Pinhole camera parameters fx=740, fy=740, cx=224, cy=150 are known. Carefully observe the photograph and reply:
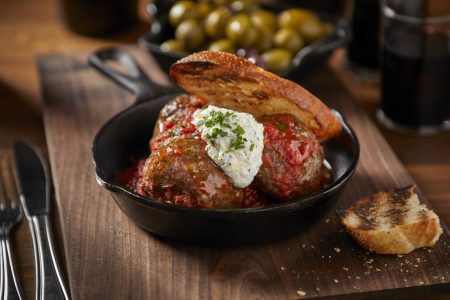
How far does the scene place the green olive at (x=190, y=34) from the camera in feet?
10.9

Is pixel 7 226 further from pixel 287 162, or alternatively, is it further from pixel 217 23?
pixel 217 23

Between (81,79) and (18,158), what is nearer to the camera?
(18,158)

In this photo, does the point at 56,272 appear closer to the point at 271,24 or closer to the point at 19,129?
the point at 19,129

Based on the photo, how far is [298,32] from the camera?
11.1 ft

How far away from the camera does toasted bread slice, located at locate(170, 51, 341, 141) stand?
7.05 ft

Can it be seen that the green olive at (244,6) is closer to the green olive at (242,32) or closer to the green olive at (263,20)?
the green olive at (263,20)

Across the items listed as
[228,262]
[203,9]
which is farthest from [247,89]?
[203,9]

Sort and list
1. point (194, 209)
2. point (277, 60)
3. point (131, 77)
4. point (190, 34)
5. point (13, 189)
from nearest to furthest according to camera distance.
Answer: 1. point (194, 209)
2. point (13, 189)
3. point (131, 77)
4. point (277, 60)
5. point (190, 34)

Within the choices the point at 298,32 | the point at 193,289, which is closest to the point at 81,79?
the point at 298,32

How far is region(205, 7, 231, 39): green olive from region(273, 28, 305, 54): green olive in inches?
9.7

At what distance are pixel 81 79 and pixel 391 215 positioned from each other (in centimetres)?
169

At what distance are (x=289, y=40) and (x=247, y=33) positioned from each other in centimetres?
19

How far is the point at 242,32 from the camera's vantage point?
327 cm

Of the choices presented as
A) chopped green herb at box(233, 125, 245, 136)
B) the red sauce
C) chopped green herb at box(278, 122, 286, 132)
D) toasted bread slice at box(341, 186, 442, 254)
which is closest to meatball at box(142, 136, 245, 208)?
the red sauce
